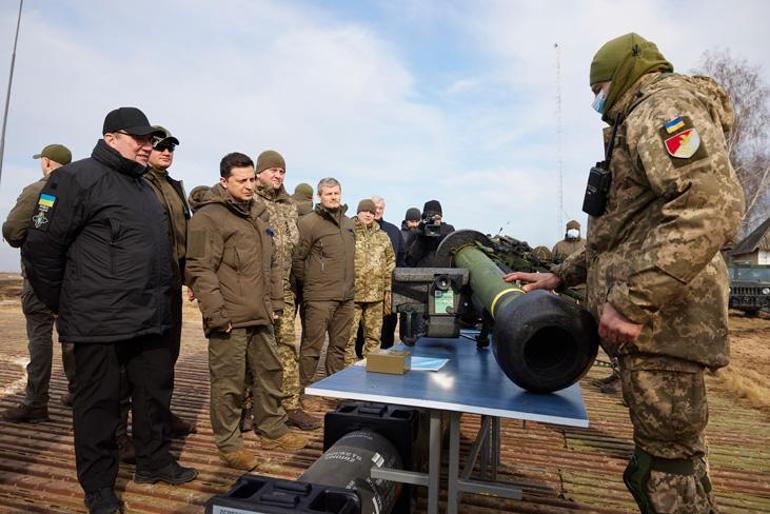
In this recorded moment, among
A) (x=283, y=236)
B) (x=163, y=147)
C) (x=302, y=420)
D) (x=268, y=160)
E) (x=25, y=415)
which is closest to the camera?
(x=163, y=147)

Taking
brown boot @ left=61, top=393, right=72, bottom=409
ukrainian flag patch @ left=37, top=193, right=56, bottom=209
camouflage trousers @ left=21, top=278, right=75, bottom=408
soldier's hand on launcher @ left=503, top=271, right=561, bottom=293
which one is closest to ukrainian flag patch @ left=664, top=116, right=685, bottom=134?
soldier's hand on launcher @ left=503, top=271, right=561, bottom=293

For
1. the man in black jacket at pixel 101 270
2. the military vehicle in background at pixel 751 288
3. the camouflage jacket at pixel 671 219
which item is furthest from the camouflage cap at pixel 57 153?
the military vehicle in background at pixel 751 288

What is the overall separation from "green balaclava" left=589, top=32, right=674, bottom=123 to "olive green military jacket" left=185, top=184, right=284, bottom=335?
2.74m

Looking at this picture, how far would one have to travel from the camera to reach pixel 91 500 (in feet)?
10.00

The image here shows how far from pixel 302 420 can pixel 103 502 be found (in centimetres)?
200

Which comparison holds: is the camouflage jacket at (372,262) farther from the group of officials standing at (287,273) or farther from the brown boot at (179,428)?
the brown boot at (179,428)

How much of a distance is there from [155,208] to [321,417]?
2744 mm

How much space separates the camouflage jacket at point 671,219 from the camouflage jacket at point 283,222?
10.6 feet

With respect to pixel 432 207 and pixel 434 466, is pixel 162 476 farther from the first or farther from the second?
pixel 432 207

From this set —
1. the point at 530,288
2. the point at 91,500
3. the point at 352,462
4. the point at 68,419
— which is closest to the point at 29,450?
the point at 68,419

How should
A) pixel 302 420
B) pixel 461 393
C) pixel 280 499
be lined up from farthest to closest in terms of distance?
pixel 302 420
pixel 461 393
pixel 280 499

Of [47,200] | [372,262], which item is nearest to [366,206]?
[372,262]

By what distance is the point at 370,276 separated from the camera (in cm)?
657

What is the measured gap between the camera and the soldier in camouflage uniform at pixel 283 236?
507 cm
